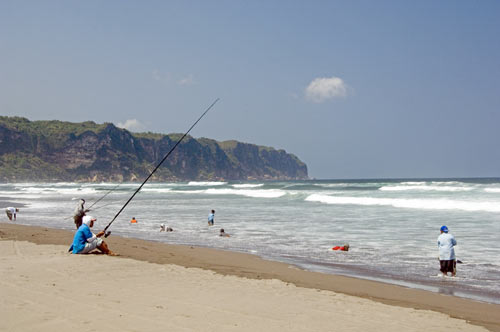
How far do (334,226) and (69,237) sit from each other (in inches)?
334

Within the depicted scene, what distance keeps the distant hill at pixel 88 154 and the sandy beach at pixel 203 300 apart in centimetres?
10386

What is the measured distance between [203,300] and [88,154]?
124698 millimetres

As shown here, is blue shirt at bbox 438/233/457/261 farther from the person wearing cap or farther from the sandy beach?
the sandy beach

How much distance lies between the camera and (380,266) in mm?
9047

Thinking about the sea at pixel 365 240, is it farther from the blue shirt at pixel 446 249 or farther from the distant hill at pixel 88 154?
the distant hill at pixel 88 154

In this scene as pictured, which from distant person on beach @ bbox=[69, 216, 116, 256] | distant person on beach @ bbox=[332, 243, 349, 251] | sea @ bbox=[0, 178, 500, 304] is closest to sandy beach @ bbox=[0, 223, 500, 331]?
distant person on beach @ bbox=[69, 216, 116, 256]

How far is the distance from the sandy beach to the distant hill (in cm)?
10386

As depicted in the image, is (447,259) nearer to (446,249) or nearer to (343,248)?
(446,249)

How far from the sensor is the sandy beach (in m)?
4.70

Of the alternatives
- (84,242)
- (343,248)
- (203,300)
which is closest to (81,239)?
(84,242)

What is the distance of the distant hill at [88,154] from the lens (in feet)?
366

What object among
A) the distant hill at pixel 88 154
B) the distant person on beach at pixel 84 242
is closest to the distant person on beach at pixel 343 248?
the distant person on beach at pixel 84 242

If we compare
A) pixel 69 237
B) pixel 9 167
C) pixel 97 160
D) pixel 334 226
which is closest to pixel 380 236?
pixel 334 226

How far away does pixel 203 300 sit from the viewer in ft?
18.5
